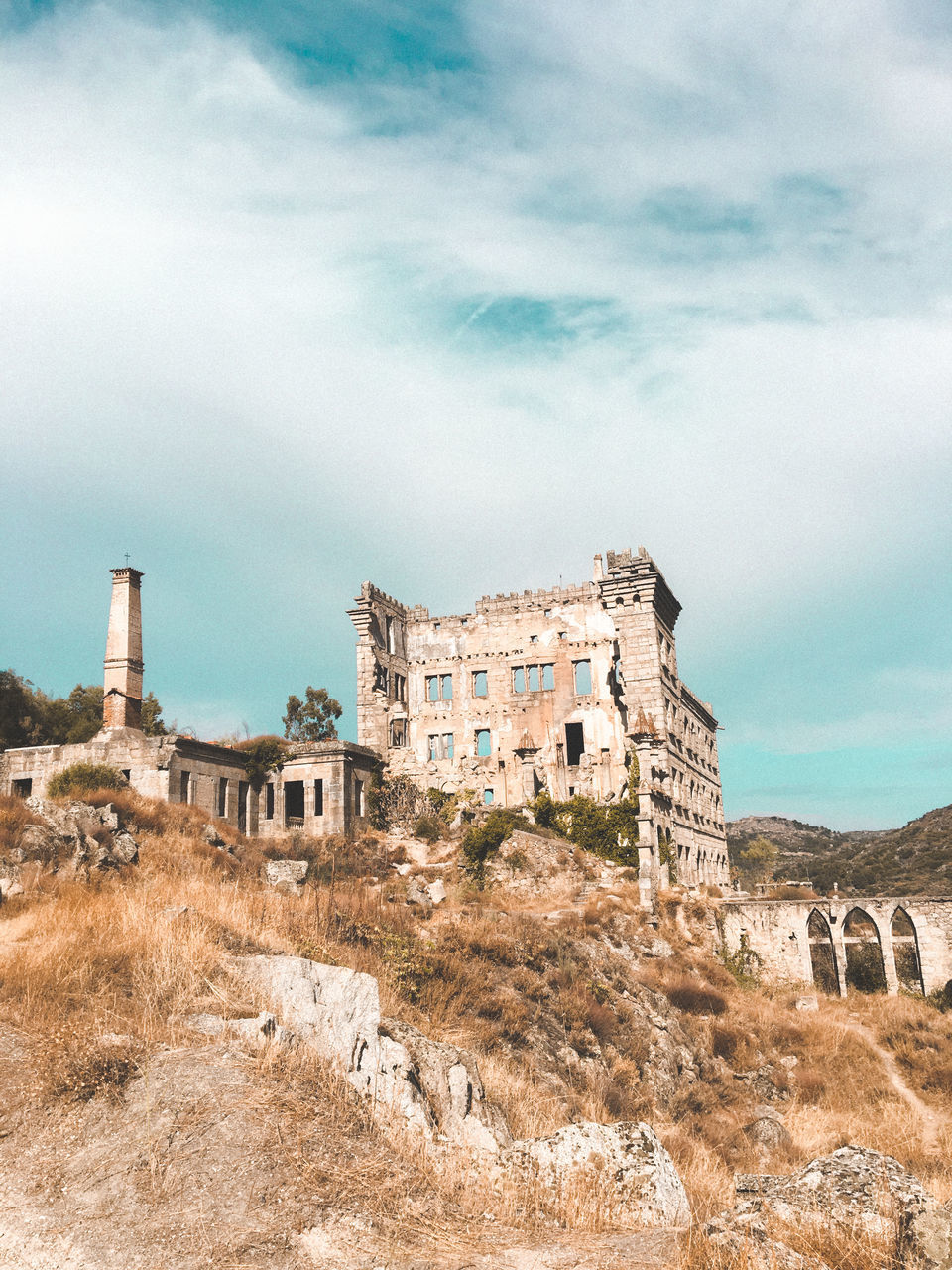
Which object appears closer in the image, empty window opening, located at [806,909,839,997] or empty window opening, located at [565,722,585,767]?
empty window opening, located at [806,909,839,997]

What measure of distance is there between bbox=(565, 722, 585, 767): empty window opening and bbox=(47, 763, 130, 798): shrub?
19077 millimetres

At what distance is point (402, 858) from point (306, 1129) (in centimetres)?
2535

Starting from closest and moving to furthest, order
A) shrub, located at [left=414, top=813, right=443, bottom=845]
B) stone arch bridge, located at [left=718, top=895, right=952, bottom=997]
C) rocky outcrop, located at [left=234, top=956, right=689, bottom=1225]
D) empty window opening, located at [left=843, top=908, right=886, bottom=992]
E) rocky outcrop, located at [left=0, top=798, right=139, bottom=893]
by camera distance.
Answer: rocky outcrop, located at [left=234, top=956, right=689, bottom=1225], rocky outcrop, located at [left=0, top=798, right=139, bottom=893], stone arch bridge, located at [left=718, top=895, right=952, bottom=997], empty window opening, located at [left=843, top=908, right=886, bottom=992], shrub, located at [left=414, top=813, right=443, bottom=845]

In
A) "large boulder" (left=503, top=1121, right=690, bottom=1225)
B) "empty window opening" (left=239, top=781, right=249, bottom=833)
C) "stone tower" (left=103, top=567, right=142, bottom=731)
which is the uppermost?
"stone tower" (left=103, top=567, right=142, bottom=731)

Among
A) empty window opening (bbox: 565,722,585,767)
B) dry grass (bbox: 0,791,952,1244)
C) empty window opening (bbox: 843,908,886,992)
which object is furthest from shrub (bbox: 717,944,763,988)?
empty window opening (bbox: 565,722,585,767)

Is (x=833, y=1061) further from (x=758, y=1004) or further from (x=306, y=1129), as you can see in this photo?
(x=306, y=1129)

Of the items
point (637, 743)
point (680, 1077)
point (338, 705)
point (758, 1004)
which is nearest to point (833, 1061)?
point (758, 1004)

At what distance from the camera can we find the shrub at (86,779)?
78.3 feet

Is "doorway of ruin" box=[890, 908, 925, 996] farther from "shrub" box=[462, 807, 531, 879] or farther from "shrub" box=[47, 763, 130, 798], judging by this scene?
"shrub" box=[47, 763, 130, 798]

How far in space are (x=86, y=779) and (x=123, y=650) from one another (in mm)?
3830

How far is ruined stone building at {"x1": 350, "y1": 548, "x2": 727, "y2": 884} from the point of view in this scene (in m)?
36.7

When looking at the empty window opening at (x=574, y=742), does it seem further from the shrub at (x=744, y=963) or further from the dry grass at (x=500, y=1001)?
the shrub at (x=744, y=963)

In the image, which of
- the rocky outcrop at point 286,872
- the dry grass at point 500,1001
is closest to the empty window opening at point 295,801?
the dry grass at point 500,1001

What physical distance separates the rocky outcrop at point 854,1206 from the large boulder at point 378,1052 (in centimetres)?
226
